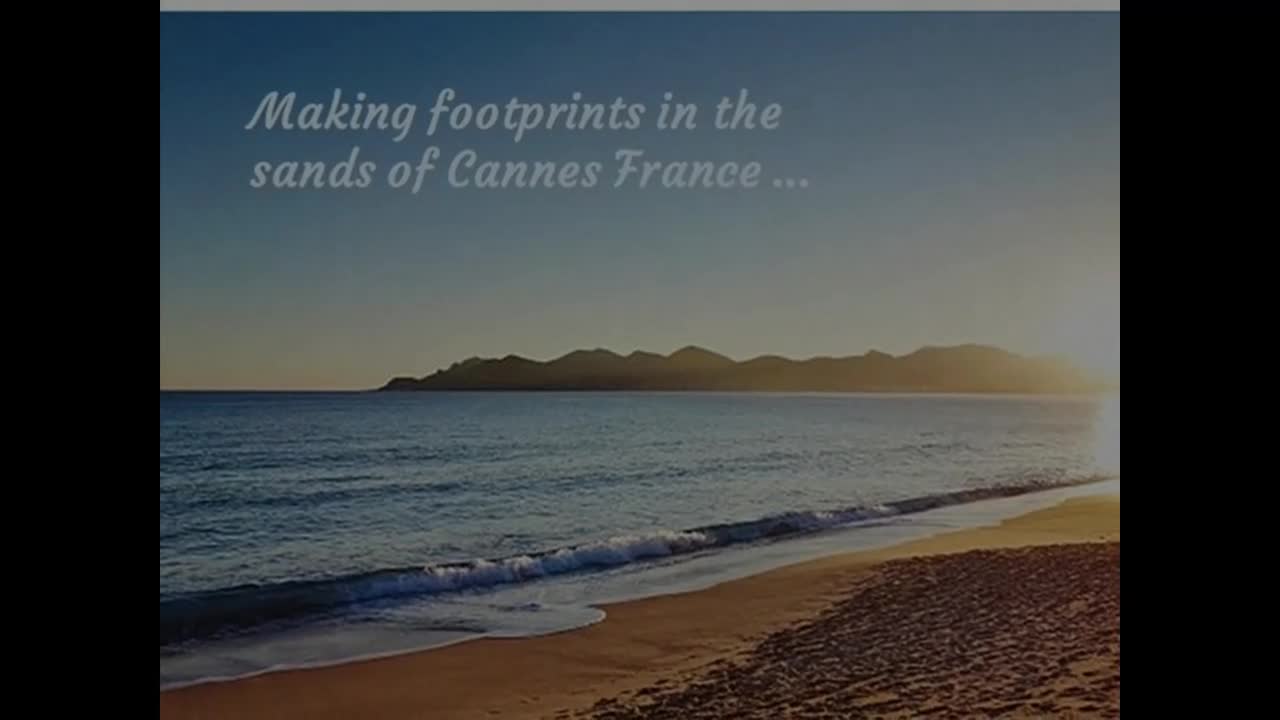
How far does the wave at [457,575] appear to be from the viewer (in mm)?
3061

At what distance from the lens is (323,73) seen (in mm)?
2828

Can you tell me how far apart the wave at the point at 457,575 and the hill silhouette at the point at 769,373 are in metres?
0.30

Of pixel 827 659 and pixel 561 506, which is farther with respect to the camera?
pixel 561 506

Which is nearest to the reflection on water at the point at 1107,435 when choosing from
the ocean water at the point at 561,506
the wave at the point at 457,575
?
the ocean water at the point at 561,506

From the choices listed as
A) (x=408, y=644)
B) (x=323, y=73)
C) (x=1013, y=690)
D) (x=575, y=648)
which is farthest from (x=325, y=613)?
(x=1013, y=690)

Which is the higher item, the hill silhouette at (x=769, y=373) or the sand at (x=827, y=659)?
the hill silhouette at (x=769, y=373)

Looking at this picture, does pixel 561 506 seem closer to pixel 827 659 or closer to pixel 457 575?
pixel 457 575

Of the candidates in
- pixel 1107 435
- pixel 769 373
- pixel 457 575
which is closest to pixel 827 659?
pixel 769 373

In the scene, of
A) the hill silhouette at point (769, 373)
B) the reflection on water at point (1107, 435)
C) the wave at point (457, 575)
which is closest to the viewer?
the reflection on water at point (1107, 435)

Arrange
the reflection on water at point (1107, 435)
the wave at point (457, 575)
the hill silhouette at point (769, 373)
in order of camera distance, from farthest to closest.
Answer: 1. the wave at point (457, 575)
2. the hill silhouette at point (769, 373)
3. the reflection on water at point (1107, 435)

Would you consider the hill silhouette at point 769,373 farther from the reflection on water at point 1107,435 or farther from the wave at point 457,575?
the wave at point 457,575

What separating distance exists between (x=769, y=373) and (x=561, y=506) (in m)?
0.61

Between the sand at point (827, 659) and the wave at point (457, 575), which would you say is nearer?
the sand at point (827, 659)

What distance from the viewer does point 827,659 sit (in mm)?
2926
